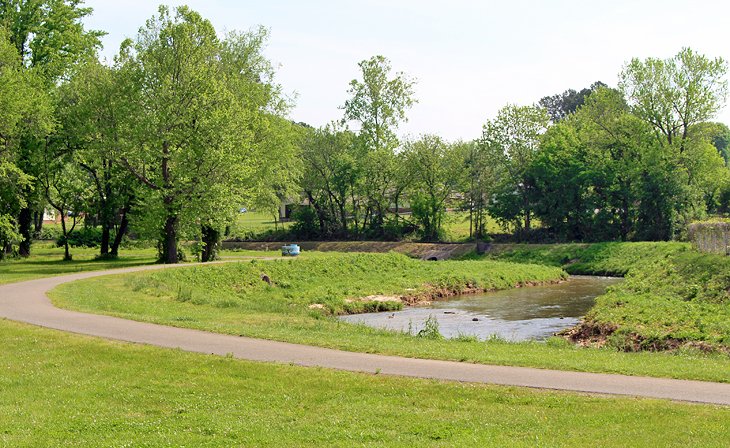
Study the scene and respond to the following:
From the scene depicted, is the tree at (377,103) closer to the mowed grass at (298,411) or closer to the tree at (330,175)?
the tree at (330,175)

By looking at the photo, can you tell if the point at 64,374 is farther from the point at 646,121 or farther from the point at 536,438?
the point at 646,121

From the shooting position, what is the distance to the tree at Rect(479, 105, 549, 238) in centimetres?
7575

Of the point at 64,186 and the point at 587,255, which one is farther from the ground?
the point at 64,186

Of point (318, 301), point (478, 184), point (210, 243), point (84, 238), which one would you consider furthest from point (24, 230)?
point (478, 184)

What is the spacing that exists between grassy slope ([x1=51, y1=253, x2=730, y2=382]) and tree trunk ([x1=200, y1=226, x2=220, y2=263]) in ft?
20.1

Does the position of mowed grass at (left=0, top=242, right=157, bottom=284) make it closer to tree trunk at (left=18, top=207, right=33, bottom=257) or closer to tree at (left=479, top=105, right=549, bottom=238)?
tree trunk at (left=18, top=207, right=33, bottom=257)

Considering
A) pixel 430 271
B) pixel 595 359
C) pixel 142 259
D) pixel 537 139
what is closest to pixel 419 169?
pixel 537 139

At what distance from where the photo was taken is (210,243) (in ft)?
171

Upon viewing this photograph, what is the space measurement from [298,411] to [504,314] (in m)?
26.0

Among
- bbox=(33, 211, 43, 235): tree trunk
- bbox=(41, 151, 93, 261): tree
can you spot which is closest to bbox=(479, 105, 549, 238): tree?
bbox=(41, 151, 93, 261): tree

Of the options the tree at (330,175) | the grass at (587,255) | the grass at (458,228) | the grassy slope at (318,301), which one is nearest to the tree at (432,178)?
the grass at (458,228)

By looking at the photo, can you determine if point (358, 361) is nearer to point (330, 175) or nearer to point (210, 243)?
point (210, 243)

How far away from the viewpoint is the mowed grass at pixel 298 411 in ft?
39.2

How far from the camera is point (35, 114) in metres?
49.6
